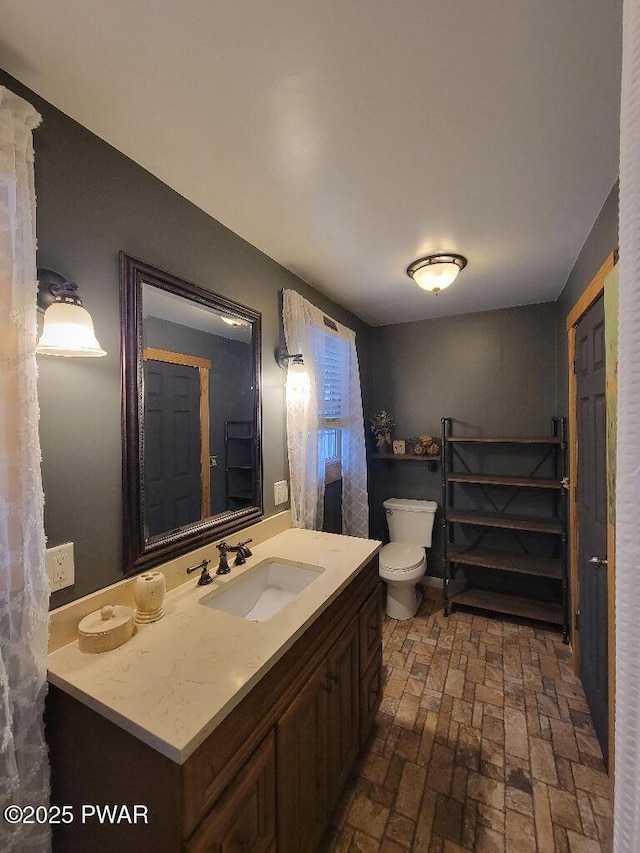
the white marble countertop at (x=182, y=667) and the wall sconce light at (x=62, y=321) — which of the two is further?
the wall sconce light at (x=62, y=321)

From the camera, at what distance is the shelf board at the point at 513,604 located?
245cm

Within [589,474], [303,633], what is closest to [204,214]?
→ [303,633]

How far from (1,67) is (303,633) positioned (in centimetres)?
174

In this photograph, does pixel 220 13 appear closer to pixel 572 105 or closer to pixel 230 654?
pixel 572 105

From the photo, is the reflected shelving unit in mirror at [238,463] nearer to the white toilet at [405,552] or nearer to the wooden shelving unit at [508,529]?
the white toilet at [405,552]

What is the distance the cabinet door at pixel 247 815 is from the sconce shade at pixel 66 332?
1.12m

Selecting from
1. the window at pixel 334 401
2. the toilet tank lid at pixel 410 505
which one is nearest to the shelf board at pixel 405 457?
the toilet tank lid at pixel 410 505

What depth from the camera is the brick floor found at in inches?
49.3

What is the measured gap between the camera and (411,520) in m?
2.99

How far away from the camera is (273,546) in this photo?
1.73 meters

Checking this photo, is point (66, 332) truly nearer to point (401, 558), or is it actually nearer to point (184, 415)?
point (184, 415)

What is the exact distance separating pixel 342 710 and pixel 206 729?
2.69 ft

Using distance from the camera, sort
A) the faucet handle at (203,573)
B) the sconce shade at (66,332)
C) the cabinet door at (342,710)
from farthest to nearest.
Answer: the faucet handle at (203,573), the cabinet door at (342,710), the sconce shade at (66,332)

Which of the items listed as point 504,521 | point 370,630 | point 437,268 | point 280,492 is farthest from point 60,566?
point 504,521
